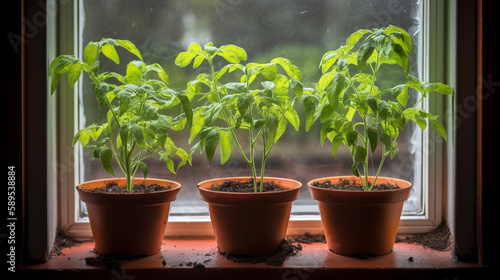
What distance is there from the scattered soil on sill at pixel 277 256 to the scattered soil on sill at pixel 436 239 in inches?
15.1

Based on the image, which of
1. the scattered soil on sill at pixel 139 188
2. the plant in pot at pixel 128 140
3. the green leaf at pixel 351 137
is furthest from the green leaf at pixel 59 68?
the green leaf at pixel 351 137

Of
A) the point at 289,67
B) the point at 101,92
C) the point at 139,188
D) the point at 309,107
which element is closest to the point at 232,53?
the point at 289,67

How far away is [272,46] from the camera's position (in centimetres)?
137

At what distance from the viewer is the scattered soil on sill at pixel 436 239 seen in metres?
1.26

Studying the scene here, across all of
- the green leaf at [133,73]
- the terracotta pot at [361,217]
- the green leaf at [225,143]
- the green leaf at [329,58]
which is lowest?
the terracotta pot at [361,217]

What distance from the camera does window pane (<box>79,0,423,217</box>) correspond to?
135 cm

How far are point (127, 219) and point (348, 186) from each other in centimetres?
67

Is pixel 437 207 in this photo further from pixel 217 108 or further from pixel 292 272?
pixel 217 108

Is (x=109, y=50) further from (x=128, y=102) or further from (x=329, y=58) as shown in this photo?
(x=329, y=58)

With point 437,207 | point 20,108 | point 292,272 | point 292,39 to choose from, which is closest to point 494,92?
point 437,207

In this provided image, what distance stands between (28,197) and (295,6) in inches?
39.5

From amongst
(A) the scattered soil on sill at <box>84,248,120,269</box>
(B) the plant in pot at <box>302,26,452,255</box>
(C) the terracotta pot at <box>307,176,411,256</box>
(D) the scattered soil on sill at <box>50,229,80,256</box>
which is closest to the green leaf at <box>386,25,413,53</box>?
(B) the plant in pot at <box>302,26,452,255</box>

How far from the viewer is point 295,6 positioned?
137 cm

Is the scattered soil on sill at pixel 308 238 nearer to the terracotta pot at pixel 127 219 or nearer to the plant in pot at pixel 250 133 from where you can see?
the plant in pot at pixel 250 133
